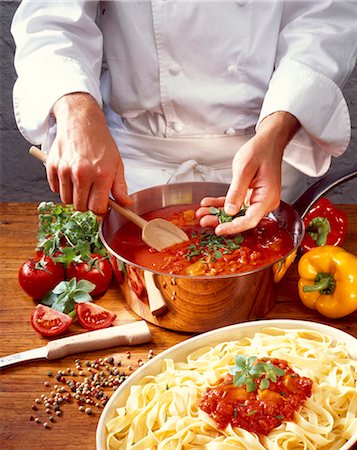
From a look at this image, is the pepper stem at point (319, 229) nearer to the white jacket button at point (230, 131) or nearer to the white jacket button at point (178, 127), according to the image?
the white jacket button at point (230, 131)

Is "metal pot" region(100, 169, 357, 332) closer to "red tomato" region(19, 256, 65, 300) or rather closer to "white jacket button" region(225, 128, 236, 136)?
"red tomato" region(19, 256, 65, 300)

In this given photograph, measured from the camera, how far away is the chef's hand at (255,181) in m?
1.94

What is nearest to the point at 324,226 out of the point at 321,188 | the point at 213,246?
the point at 321,188

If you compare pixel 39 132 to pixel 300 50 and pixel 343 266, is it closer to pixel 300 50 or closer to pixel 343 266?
pixel 300 50

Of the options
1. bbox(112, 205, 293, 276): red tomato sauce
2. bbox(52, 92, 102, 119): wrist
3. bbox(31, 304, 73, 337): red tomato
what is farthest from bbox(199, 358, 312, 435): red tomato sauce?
bbox(52, 92, 102, 119): wrist

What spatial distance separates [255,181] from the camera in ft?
6.72

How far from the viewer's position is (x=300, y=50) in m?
2.33

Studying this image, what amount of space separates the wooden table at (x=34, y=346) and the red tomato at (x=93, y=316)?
29 mm

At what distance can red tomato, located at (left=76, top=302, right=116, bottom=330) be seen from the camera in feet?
6.26

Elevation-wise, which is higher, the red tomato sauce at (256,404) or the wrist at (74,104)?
the wrist at (74,104)

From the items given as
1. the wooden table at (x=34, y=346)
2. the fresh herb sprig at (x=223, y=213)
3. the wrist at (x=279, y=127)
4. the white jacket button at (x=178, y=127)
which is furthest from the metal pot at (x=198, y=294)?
the white jacket button at (x=178, y=127)

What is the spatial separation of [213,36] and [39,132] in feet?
2.17

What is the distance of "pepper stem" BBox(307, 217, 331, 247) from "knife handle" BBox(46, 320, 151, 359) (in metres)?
0.67

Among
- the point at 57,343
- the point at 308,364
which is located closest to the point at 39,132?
the point at 57,343
